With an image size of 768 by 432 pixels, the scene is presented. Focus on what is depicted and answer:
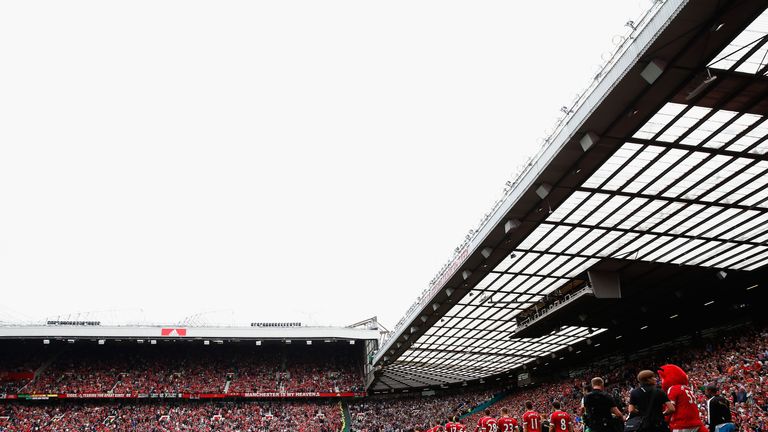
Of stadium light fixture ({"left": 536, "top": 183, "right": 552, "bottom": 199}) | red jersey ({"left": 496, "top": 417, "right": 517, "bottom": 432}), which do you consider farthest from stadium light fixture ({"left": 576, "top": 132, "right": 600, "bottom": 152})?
red jersey ({"left": 496, "top": 417, "right": 517, "bottom": 432})

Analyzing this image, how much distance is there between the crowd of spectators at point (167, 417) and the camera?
4066cm

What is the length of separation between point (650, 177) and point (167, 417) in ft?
136

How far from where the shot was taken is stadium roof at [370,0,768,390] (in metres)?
10.7

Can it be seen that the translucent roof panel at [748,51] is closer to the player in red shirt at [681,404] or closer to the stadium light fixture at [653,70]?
the stadium light fixture at [653,70]

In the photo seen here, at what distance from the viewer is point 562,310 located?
26438 mm

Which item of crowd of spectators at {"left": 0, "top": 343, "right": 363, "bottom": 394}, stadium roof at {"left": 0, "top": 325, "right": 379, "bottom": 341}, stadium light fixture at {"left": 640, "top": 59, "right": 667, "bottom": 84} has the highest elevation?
stadium light fixture at {"left": 640, "top": 59, "right": 667, "bottom": 84}

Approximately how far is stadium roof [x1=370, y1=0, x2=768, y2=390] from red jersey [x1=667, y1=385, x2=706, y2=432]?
24.0 ft

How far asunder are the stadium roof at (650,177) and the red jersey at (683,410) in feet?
24.0

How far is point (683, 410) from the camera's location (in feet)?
18.7

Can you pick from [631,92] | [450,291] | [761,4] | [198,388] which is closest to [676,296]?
[450,291]

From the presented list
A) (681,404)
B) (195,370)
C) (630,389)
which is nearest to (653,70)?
(681,404)

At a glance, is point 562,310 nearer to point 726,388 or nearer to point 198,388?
point 726,388

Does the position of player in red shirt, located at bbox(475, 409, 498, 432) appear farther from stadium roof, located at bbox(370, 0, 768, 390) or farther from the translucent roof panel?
the translucent roof panel

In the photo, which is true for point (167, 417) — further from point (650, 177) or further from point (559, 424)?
point (559, 424)
